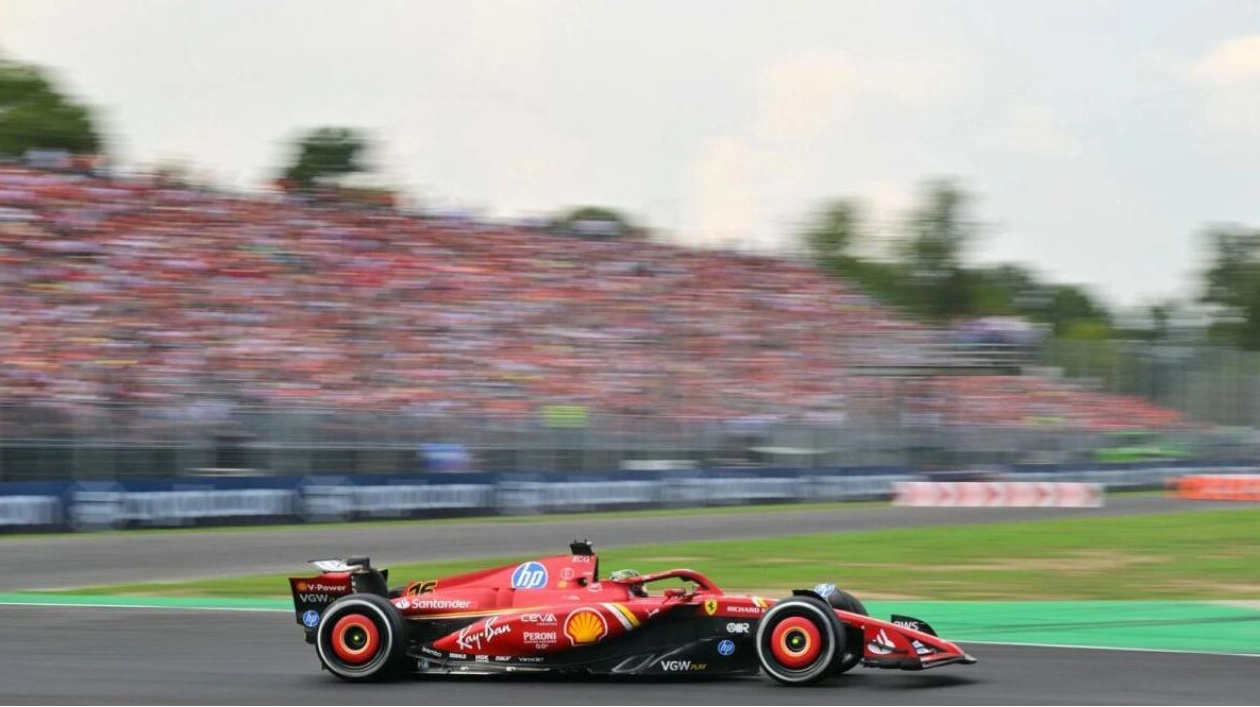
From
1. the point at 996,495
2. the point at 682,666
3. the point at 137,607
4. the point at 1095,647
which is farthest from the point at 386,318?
the point at 682,666

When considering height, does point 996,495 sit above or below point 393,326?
below

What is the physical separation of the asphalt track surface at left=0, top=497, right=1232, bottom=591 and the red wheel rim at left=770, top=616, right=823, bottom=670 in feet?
30.0

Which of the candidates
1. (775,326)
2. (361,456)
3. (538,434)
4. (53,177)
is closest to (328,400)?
(361,456)

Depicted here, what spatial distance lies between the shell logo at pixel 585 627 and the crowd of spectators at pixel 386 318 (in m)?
15.0

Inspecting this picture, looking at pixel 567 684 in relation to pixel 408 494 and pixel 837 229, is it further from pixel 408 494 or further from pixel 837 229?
pixel 837 229

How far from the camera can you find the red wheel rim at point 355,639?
27.8 ft

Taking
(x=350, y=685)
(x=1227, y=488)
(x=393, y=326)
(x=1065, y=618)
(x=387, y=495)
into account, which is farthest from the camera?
(x=1227, y=488)

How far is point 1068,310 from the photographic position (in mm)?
98125

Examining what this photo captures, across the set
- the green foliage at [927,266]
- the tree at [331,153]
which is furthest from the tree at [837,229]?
the tree at [331,153]

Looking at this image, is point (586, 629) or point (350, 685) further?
point (350, 685)

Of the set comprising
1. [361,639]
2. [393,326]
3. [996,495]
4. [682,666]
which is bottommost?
[682,666]

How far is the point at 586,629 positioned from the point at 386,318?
66.3 ft

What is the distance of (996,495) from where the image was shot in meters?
32.1

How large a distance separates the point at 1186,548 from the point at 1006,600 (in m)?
7.60
